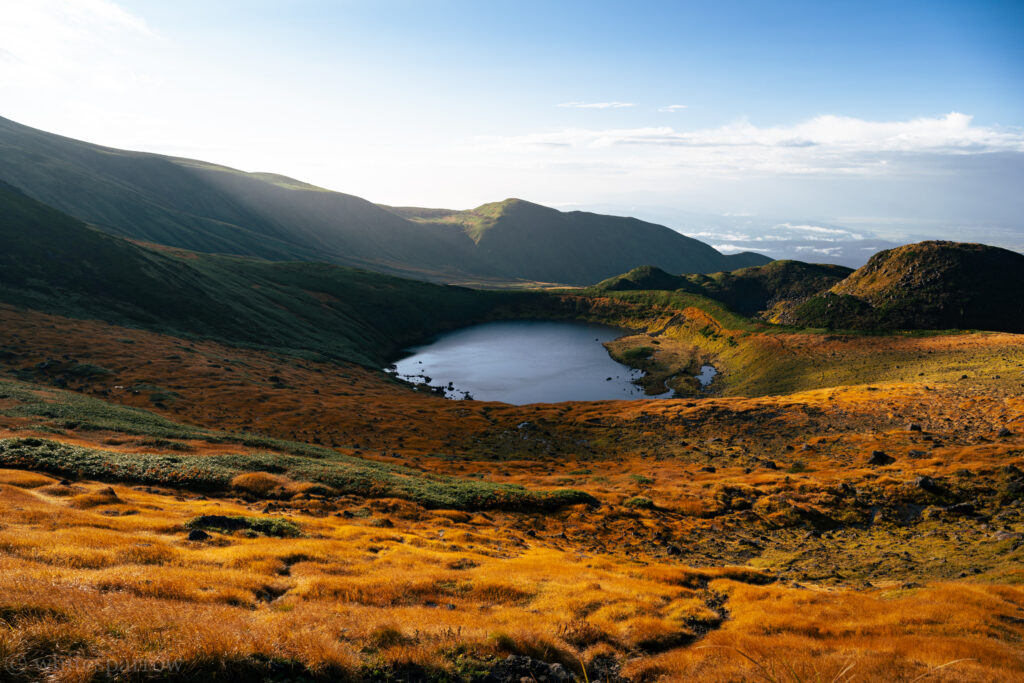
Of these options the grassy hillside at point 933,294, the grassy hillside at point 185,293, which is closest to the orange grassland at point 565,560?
the grassy hillside at point 185,293

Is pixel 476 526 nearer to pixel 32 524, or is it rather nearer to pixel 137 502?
pixel 137 502

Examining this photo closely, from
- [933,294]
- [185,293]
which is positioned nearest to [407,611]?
[185,293]

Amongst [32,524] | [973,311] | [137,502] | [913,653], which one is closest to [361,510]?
[137,502]

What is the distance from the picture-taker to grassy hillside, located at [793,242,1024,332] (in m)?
89.6

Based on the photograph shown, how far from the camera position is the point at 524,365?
343 ft

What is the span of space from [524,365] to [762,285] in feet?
363

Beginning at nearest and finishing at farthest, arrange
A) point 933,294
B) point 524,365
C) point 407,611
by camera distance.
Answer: point 407,611, point 933,294, point 524,365

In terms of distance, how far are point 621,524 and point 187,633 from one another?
23603mm

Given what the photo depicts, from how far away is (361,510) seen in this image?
79.9 feet

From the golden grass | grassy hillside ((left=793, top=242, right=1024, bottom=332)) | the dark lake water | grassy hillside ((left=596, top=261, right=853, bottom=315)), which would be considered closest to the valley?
the golden grass

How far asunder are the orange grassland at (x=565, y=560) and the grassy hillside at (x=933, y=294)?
4655cm

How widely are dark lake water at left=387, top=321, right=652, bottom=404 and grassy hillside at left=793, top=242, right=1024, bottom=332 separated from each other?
45.8m

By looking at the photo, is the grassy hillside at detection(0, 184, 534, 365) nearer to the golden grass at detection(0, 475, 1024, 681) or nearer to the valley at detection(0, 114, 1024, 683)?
the valley at detection(0, 114, 1024, 683)

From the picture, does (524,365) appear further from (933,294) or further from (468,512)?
(933,294)
